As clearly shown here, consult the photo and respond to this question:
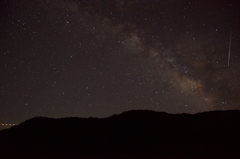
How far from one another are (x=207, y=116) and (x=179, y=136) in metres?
3.20

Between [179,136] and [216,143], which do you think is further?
[179,136]

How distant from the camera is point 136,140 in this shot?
11180 mm

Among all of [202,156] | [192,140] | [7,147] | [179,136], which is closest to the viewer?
[202,156]

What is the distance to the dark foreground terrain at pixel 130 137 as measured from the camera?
931cm

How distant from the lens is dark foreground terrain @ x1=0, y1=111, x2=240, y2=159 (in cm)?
931

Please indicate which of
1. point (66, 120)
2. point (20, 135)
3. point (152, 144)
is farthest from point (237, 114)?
point (20, 135)

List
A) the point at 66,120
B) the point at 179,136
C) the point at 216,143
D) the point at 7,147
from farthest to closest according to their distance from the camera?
the point at 66,120
the point at 7,147
the point at 179,136
the point at 216,143

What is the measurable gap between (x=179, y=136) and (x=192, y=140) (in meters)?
0.83

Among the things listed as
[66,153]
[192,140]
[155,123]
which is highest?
[155,123]

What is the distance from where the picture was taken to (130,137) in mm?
11586

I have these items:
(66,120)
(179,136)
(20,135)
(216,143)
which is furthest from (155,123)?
(20,135)

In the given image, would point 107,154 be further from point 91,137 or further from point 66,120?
point 66,120

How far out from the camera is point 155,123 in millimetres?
12906

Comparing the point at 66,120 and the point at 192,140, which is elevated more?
the point at 66,120
